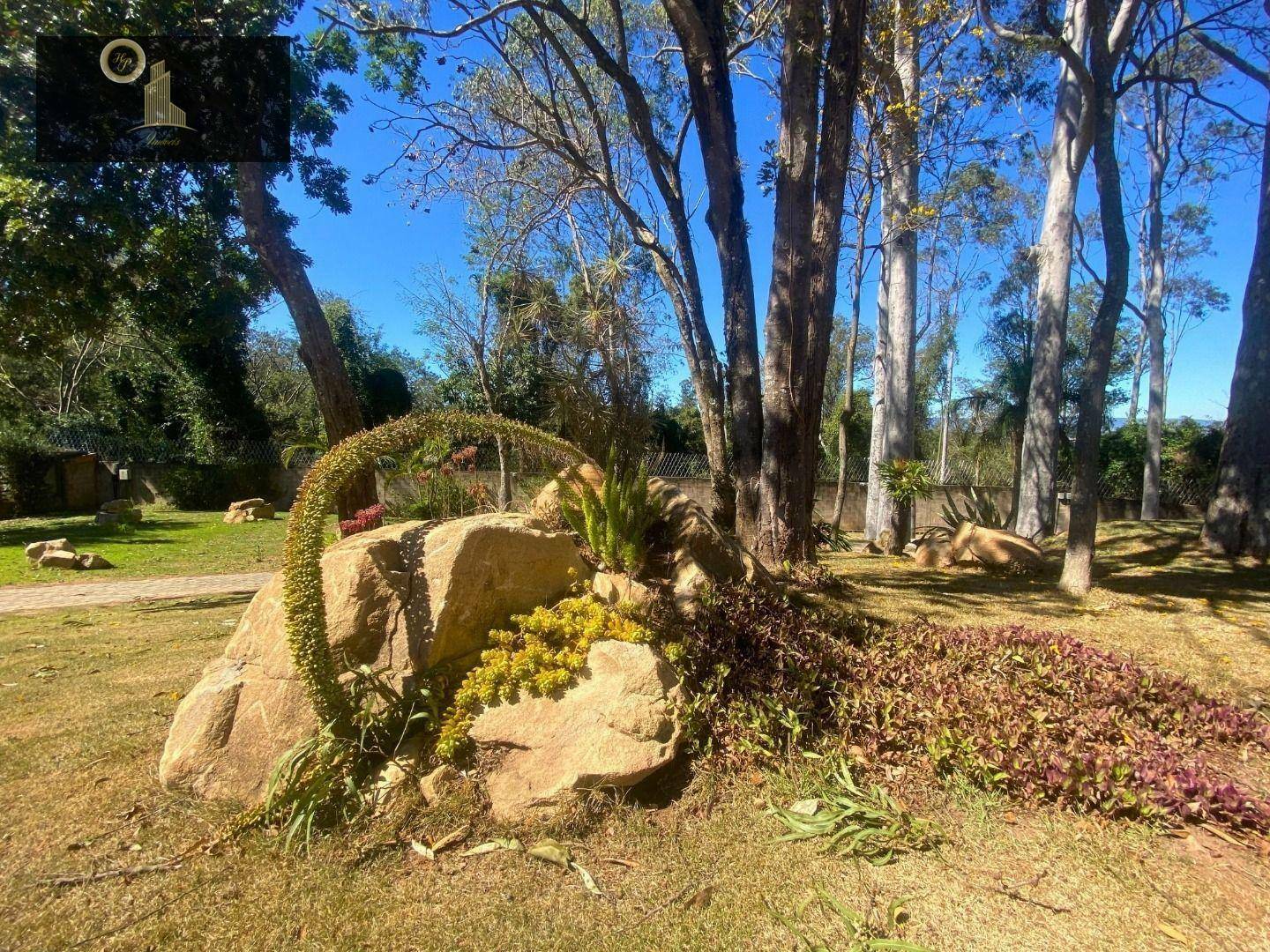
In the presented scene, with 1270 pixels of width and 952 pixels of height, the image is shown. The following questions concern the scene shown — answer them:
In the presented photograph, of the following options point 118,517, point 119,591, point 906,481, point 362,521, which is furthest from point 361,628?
point 118,517

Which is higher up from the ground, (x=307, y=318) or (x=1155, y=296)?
(x=1155, y=296)

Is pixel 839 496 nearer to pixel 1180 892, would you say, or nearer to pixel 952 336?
pixel 1180 892

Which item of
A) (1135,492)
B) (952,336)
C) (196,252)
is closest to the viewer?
(196,252)

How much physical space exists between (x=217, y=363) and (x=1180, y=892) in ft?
64.7

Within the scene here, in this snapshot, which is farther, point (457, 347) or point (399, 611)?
point (457, 347)

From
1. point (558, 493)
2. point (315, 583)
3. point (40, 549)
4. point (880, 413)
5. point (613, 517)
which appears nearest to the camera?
point (315, 583)

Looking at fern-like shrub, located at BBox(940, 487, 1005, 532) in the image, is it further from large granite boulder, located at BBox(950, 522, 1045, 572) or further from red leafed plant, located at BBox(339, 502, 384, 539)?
red leafed plant, located at BBox(339, 502, 384, 539)

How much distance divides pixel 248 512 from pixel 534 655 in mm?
13591

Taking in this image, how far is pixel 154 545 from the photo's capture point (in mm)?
10609

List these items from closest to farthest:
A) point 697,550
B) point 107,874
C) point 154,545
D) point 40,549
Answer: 1. point 107,874
2. point 697,550
3. point 40,549
4. point 154,545

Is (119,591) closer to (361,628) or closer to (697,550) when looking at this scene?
(361,628)

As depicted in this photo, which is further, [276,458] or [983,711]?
[276,458]

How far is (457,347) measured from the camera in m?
18.1

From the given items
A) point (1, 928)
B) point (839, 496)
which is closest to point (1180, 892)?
point (1, 928)
